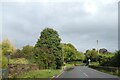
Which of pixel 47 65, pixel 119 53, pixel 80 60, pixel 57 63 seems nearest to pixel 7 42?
pixel 57 63

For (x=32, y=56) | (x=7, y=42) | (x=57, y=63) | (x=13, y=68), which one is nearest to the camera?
(x=13, y=68)

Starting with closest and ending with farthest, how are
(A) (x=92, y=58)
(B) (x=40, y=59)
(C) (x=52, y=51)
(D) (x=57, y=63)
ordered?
(B) (x=40, y=59) < (C) (x=52, y=51) < (D) (x=57, y=63) < (A) (x=92, y=58)

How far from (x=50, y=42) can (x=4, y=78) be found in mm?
50867

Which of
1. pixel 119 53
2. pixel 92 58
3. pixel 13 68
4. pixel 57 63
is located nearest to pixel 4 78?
pixel 13 68

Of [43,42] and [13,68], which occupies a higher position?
[43,42]

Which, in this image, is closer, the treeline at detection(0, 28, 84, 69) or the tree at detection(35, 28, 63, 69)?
the treeline at detection(0, 28, 84, 69)

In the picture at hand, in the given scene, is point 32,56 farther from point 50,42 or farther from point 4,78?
point 4,78

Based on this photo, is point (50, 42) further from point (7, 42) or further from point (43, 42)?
point (7, 42)

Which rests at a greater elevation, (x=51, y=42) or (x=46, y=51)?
(x=51, y=42)

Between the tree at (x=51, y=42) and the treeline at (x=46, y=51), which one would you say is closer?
the treeline at (x=46, y=51)

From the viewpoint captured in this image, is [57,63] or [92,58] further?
[92,58]

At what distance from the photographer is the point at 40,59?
62.2 m

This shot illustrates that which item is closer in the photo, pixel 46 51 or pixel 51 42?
pixel 46 51

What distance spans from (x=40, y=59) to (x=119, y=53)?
1513 centimetres
